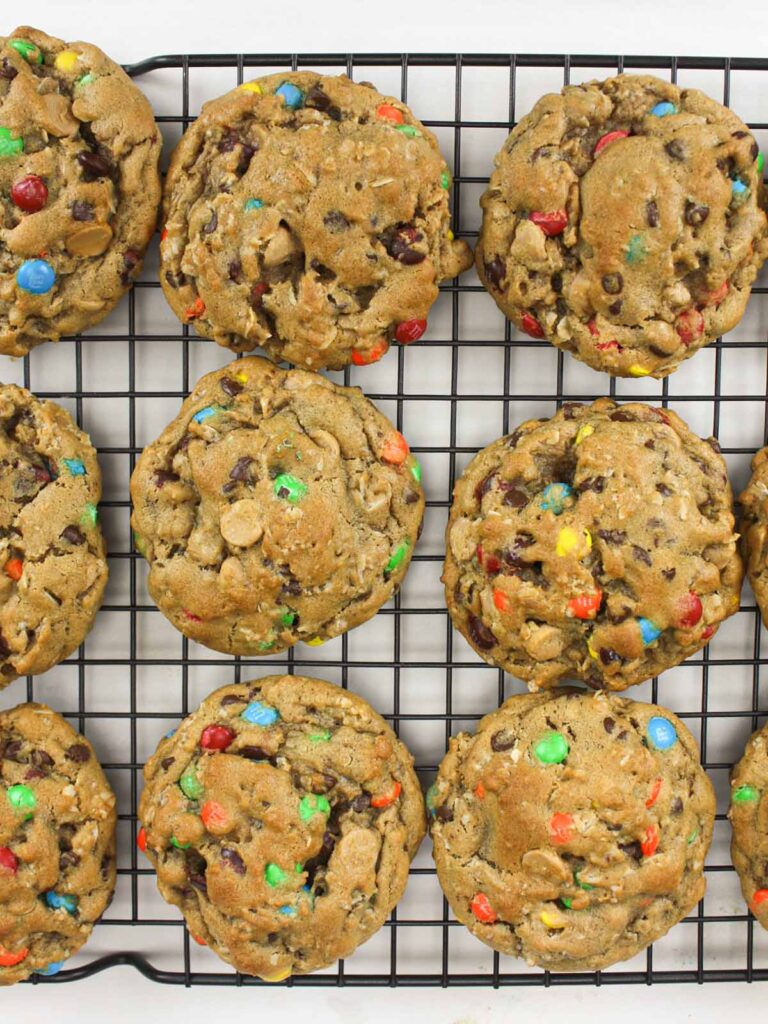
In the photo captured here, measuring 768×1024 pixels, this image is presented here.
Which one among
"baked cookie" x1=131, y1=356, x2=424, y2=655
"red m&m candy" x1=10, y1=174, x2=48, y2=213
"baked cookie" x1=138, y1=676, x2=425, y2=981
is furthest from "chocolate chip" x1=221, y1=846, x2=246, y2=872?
"red m&m candy" x1=10, y1=174, x2=48, y2=213

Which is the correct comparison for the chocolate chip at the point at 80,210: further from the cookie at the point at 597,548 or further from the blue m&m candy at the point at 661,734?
the blue m&m candy at the point at 661,734

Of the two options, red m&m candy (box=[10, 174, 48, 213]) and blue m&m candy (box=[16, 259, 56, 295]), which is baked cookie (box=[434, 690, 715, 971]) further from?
red m&m candy (box=[10, 174, 48, 213])

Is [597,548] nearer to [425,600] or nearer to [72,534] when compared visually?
[425,600]

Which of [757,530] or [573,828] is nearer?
[573,828]

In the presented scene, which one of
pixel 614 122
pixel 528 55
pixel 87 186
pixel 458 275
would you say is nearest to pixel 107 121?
pixel 87 186

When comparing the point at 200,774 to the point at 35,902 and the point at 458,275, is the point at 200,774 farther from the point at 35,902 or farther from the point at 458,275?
the point at 458,275

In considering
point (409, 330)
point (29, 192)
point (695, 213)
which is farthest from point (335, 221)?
point (695, 213)
